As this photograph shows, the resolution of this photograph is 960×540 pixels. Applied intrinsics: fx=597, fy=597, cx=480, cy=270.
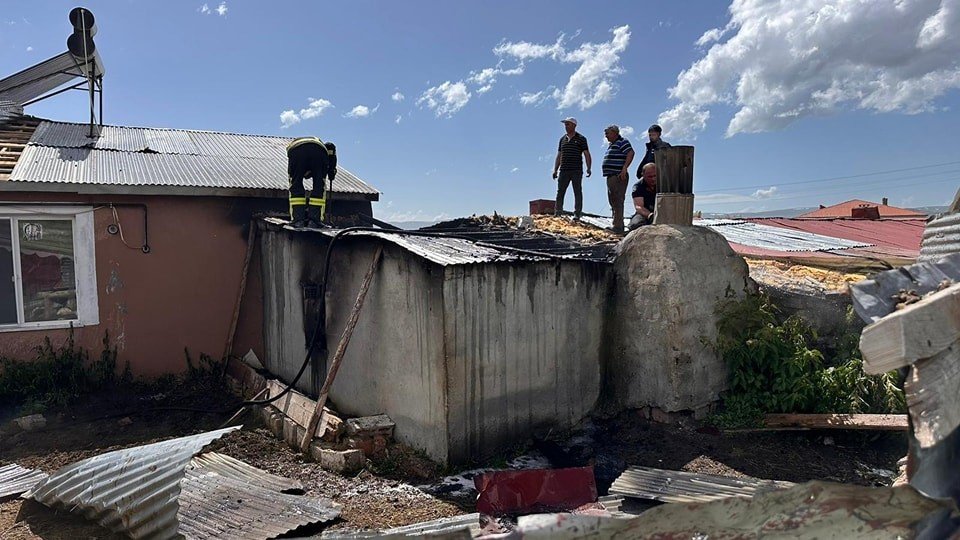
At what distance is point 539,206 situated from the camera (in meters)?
11.8

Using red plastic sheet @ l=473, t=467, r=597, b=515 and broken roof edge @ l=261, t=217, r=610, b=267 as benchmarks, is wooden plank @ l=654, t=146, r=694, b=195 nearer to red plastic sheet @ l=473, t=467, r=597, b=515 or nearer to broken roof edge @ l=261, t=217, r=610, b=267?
broken roof edge @ l=261, t=217, r=610, b=267

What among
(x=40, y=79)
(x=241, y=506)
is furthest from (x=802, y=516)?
(x=40, y=79)

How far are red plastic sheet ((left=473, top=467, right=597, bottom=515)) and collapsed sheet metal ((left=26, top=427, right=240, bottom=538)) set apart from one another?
216 cm

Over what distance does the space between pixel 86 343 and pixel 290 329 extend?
2895 mm

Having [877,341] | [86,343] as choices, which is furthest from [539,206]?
[877,341]

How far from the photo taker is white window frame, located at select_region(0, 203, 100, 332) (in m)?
8.24

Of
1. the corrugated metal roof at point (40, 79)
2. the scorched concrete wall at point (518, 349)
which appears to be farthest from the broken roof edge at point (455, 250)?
the corrugated metal roof at point (40, 79)

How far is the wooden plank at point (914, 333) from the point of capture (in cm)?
172

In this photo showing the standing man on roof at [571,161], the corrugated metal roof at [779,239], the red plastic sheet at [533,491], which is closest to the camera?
the red plastic sheet at [533,491]

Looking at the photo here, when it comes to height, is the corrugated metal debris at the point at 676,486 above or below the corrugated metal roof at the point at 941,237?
below

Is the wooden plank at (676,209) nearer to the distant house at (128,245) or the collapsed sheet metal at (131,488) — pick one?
the collapsed sheet metal at (131,488)

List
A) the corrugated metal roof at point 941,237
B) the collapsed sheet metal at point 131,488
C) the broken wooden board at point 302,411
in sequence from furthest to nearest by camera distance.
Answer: the broken wooden board at point 302,411 → the collapsed sheet metal at point 131,488 → the corrugated metal roof at point 941,237

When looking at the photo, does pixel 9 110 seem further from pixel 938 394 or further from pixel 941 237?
pixel 938 394

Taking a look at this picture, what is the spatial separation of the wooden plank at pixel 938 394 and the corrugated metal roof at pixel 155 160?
9167 millimetres
